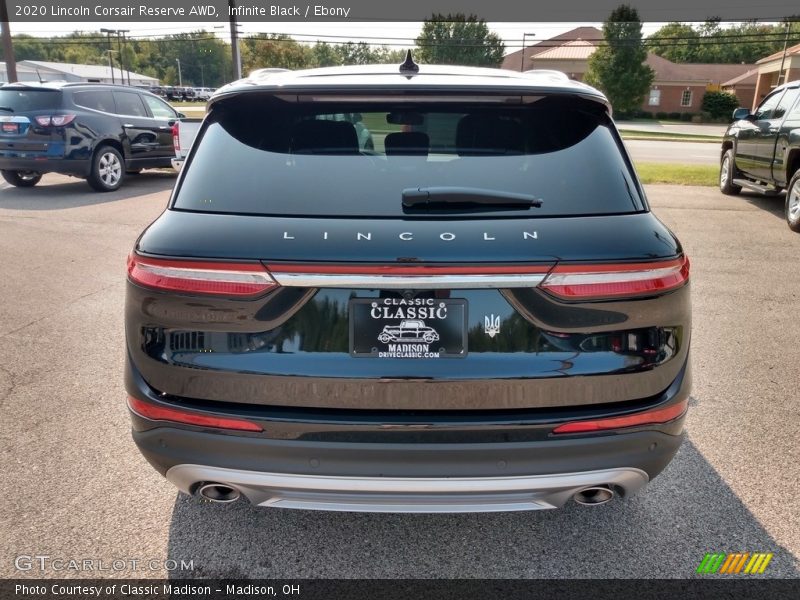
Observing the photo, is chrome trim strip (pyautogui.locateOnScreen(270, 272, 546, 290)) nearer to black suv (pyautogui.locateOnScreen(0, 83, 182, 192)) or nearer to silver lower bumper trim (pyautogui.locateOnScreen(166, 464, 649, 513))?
silver lower bumper trim (pyautogui.locateOnScreen(166, 464, 649, 513))

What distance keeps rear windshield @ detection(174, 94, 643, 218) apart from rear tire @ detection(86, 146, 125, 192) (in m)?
11.0

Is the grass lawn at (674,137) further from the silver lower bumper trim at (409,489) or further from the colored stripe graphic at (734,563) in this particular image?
the silver lower bumper trim at (409,489)

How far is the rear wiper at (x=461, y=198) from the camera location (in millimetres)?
2178

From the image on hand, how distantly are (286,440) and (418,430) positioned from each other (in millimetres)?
437

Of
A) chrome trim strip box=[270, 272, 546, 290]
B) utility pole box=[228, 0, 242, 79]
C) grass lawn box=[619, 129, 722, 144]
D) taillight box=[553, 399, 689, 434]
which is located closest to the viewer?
chrome trim strip box=[270, 272, 546, 290]

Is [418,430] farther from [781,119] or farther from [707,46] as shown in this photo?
[707,46]

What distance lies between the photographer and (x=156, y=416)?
224 centimetres

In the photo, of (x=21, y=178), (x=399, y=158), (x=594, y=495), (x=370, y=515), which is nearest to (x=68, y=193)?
(x=21, y=178)

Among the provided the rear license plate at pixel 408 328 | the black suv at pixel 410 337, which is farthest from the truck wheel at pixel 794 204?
the rear license plate at pixel 408 328

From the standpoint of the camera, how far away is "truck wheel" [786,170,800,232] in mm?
9008

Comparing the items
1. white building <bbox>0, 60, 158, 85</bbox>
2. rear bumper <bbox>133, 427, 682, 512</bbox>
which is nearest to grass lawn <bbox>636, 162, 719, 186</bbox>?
rear bumper <bbox>133, 427, 682, 512</bbox>

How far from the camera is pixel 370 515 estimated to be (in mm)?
2938

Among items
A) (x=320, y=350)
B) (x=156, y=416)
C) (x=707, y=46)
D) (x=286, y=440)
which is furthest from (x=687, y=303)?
(x=707, y=46)

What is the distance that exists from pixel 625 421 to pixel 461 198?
0.93m
